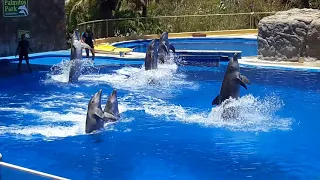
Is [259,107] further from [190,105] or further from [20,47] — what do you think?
[20,47]

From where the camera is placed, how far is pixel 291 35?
1805 centimetres

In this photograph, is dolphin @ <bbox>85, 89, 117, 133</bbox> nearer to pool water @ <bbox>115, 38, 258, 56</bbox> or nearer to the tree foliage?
pool water @ <bbox>115, 38, 258, 56</bbox>

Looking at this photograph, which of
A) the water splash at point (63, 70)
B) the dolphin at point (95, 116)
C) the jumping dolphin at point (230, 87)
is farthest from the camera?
the water splash at point (63, 70)

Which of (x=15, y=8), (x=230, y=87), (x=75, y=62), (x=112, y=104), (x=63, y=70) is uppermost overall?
(x=15, y=8)

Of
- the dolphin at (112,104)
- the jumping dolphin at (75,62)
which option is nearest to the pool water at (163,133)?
the dolphin at (112,104)

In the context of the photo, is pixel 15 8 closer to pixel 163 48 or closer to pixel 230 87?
pixel 163 48

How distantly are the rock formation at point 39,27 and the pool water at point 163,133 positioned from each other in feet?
17.8

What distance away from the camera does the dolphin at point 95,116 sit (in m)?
9.54

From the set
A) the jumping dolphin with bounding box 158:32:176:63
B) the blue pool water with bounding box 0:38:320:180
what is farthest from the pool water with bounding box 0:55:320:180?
the jumping dolphin with bounding box 158:32:176:63

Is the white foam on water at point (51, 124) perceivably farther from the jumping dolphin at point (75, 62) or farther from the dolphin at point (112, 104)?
the jumping dolphin at point (75, 62)

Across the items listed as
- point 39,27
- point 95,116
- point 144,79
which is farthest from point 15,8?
point 95,116

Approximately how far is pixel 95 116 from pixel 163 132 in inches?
52.2

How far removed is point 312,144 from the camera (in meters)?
9.50

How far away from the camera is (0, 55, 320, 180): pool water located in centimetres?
823
